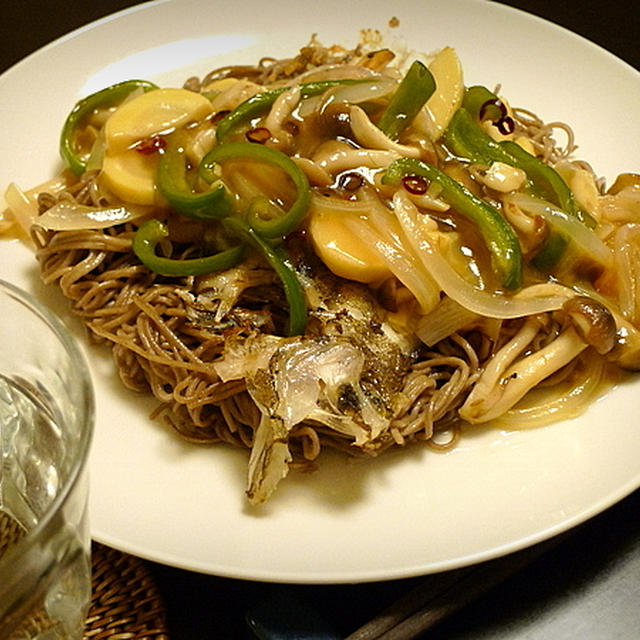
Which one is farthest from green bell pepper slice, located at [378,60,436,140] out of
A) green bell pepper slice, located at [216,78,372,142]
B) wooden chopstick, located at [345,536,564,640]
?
wooden chopstick, located at [345,536,564,640]

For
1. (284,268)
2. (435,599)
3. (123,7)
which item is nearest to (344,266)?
(284,268)

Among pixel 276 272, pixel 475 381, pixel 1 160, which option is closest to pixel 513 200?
pixel 475 381

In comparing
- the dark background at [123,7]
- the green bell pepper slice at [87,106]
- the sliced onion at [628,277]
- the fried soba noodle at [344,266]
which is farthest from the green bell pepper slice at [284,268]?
the dark background at [123,7]

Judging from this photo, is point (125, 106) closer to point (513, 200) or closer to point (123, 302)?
point (123, 302)

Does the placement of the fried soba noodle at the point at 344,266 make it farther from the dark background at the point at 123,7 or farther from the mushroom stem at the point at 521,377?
the dark background at the point at 123,7

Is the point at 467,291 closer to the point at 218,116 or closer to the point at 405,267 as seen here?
the point at 405,267

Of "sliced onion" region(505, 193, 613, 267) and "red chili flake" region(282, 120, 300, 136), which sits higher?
"red chili flake" region(282, 120, 300, 136)

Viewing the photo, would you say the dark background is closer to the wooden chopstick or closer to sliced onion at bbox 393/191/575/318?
sliced onion at bbox 393/191/575/318
